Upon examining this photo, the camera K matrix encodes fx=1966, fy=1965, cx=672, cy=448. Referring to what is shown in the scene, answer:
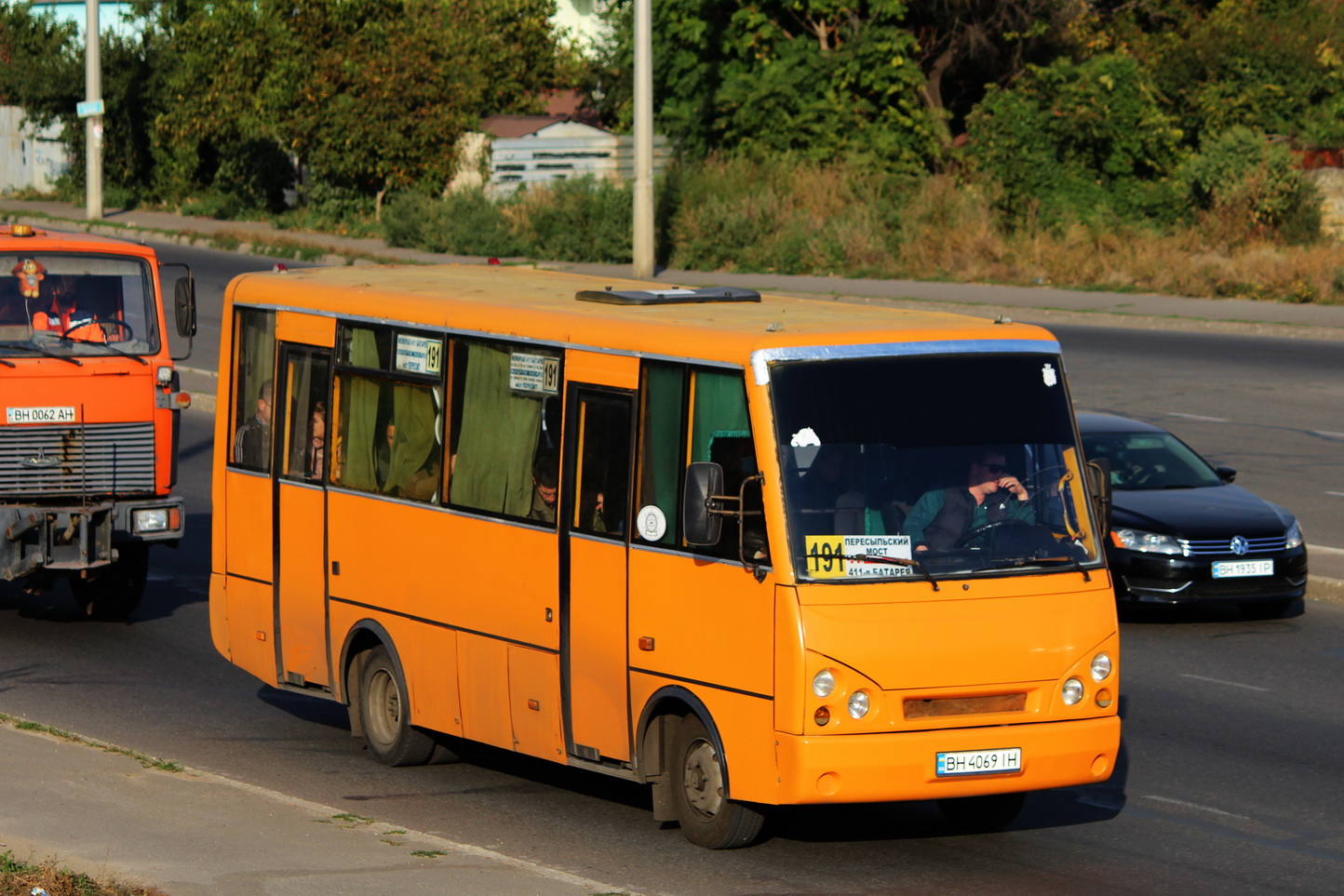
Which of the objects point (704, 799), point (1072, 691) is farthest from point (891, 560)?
point (704, 799)

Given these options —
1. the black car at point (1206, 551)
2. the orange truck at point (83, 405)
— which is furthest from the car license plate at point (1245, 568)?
the orange truck at point (83, 405)

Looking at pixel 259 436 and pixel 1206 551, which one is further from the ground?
pixel 259 436

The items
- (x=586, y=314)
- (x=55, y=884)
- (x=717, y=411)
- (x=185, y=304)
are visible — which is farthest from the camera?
(x=185, y=304)

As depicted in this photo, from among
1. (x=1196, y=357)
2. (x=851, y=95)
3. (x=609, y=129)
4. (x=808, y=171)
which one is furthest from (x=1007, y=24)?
(x=1196, y=357)

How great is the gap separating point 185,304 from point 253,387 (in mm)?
2175

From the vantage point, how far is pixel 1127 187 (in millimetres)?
40688

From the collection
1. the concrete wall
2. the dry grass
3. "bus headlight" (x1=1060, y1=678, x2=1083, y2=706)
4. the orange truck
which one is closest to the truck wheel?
the orange truck

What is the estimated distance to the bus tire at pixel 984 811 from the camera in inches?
355

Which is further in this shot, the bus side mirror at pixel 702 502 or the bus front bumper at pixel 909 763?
the bus side mirror at pixel 702 502

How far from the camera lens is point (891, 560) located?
8.12 m

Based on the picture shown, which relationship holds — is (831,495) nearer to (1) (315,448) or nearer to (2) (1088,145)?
(1) (315,448)

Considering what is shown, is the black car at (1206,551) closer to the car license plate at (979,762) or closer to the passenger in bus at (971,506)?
the passenger in bus at (971,506)

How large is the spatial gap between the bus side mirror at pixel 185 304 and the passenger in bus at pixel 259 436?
1895 mm

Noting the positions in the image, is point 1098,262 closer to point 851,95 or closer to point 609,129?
point 851,95
